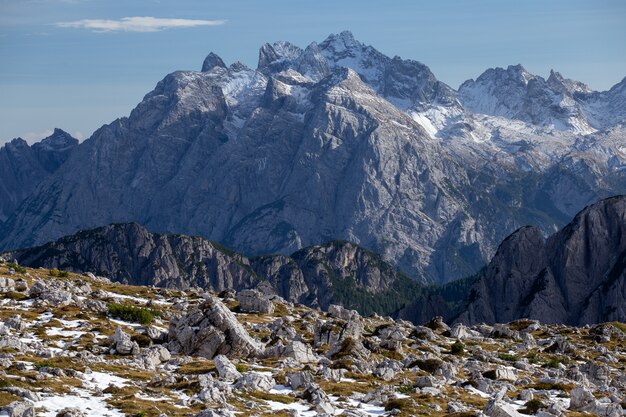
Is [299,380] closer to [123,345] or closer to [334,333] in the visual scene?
[123,345]

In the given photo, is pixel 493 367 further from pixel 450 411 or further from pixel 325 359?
pixel 450 411

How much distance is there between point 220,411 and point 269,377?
15.3 meters

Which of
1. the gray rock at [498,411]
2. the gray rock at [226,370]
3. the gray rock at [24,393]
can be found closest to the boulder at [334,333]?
the gray rock at [226,370]

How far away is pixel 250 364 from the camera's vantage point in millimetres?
83562

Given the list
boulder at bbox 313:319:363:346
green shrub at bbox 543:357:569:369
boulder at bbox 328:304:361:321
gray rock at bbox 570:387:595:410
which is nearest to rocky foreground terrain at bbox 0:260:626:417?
gray rock at bbox 570:387:595:410

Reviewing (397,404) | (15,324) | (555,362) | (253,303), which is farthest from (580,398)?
(253,303)

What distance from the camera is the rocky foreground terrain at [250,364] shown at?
214 feet

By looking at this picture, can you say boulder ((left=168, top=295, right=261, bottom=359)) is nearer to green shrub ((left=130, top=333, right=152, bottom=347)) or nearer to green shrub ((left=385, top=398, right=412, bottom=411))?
green shrub ((left=130, top=333, right=152, bottom=347))

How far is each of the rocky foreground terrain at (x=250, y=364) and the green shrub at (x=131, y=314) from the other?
0.36 ft

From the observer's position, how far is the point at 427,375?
85.1m

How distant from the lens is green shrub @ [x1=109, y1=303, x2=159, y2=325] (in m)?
100

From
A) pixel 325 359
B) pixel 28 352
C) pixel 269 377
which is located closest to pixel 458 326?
pixel 325 359

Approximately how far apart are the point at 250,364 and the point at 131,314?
69.7 feet

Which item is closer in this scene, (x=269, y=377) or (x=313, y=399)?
(x=313, y=399)
